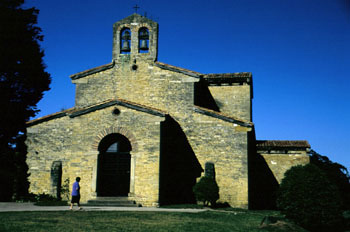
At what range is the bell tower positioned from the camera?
21.4 m

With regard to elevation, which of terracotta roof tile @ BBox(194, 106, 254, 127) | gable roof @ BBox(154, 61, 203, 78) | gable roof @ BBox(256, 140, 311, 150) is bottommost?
gable roof @ BBox(256, 140, 311, 150)

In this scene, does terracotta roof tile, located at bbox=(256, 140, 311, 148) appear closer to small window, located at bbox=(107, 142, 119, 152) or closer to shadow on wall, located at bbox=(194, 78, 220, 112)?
shadow on wall, located at bbox=(194, 78, 220, 112)

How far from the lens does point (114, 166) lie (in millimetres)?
18844

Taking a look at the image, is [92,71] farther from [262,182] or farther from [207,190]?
[262,182]

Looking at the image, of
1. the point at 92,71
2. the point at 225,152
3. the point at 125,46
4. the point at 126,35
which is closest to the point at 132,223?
the point at 225,152

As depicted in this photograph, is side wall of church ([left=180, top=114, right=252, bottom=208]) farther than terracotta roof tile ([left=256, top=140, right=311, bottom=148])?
No

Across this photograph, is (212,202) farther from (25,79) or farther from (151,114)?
(25,79)

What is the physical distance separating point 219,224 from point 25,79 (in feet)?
64.6

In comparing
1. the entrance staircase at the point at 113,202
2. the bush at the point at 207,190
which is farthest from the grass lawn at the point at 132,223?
the bush at the point at 207,190

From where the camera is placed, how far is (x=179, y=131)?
2062 cm

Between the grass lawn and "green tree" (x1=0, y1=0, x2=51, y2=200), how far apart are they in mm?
13105

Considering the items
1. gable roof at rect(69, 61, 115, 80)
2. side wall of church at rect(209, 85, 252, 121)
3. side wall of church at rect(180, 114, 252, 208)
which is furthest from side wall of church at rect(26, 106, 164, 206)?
side wall of church at rect(209, 85, 252, 121)

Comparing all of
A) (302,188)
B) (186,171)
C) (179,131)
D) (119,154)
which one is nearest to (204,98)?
(179,131)

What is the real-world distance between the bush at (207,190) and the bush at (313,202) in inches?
220
